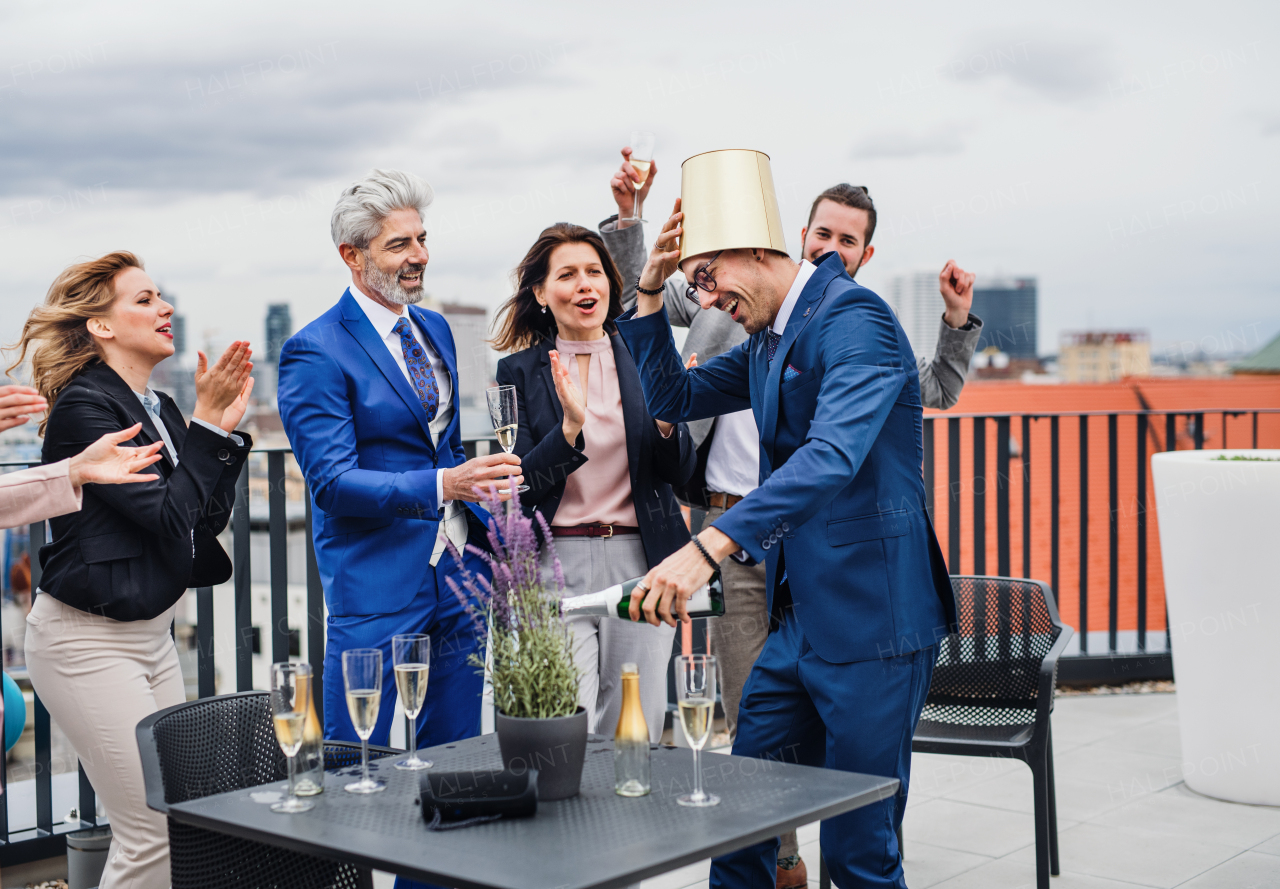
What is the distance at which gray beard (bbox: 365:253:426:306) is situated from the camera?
8.36 ft

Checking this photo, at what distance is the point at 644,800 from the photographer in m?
1.60

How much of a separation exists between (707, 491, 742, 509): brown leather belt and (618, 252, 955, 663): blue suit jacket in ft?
2.72

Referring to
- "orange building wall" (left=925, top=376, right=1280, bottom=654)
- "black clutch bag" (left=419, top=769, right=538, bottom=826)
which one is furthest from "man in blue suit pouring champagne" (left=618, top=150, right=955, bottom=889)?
"orange building wall" (left=925, top=376, right=1280, bottom=654)

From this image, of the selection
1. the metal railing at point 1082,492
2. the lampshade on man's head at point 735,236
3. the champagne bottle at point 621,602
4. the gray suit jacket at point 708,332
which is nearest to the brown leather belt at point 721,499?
the gray suit jacket at point 708,332

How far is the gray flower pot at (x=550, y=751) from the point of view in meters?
1.61

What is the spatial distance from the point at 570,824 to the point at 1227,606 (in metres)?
2.89

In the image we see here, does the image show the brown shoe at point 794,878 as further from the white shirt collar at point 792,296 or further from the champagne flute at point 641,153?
the champagne flute at point 641,153

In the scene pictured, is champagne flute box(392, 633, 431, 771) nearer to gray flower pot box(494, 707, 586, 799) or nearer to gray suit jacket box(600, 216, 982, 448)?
gray flower pot box(494, 707, 586, 799)

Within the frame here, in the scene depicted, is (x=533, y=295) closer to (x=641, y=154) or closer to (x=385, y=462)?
(x=641, y=154)

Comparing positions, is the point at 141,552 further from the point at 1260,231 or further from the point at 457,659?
the point at 1260,231

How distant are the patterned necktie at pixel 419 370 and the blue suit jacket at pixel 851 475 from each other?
839 mm

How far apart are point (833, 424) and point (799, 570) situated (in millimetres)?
338

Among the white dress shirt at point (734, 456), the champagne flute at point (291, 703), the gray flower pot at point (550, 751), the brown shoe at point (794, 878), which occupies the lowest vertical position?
the brown shoe at point (794, 878)

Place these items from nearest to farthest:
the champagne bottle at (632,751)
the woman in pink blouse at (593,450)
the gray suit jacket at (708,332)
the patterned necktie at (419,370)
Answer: the champagne bottle at (632,751)
the patterned necktie at (419,370)
the woman in pink blouse at (593,450)
the gray suit jacket at (708,332)
